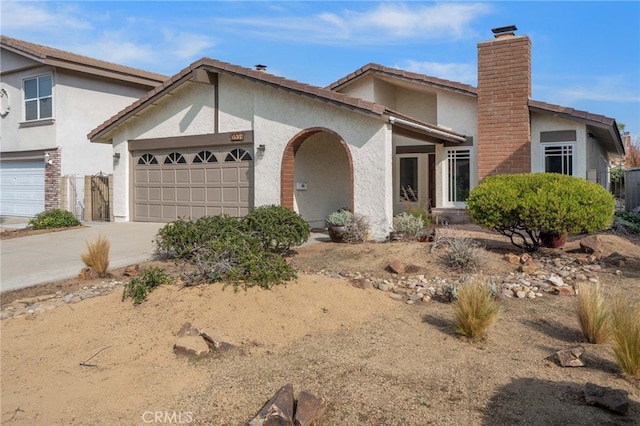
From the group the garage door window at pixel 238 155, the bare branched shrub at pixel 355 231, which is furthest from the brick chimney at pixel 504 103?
the garage door window at pixel 238 155

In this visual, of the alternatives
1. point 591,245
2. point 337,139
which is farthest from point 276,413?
point 337,139

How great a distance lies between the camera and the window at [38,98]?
2130 cm

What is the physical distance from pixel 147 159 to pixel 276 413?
49.3 ft

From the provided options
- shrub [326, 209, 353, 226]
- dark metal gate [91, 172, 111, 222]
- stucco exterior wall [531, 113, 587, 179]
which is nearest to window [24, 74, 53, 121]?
dark metal gate [91, 172, 111, 222]

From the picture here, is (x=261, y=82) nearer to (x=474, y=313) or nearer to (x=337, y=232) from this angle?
(x=337, y=232)

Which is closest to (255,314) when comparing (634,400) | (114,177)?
(634,400)

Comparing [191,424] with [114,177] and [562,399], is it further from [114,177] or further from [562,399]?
[114,177]

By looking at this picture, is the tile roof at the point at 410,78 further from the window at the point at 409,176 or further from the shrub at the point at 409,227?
the shrub at the point at 409,227

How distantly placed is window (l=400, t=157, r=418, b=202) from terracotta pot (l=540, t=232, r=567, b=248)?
6.74 metres

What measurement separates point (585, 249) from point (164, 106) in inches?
507

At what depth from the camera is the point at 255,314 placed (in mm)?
6184

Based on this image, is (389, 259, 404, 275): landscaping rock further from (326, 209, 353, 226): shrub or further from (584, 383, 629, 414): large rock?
(584, 383, 629, 414): large rock

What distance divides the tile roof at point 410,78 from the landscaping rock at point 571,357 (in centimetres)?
1165

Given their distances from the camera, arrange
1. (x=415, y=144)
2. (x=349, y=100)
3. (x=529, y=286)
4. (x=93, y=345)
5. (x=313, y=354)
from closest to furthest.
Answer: (x=313, y=354), (x=93, y=345), (x=529, y=286), (x=349, y=100), (x=415, y=144)
